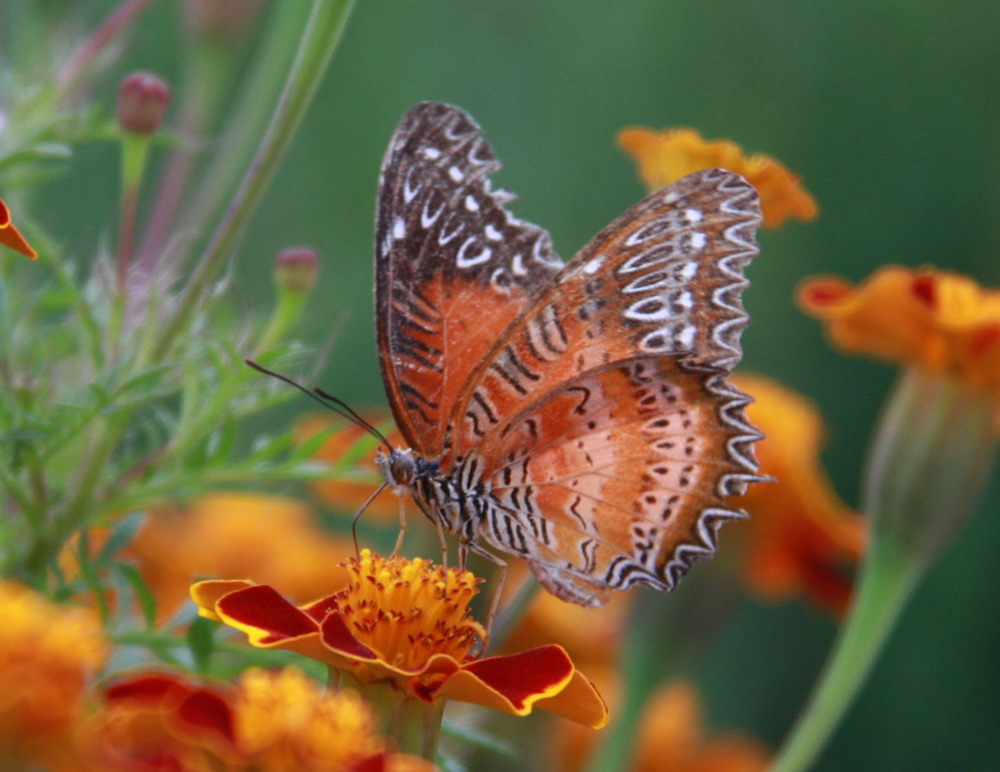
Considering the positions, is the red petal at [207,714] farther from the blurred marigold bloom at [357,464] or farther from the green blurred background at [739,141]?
the green blurred background at [739,141]

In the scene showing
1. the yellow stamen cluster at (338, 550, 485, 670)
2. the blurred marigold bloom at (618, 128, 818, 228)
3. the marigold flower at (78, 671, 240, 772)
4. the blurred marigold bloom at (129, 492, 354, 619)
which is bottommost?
the blurred marigold bloom at (129, 492, 354, 619)

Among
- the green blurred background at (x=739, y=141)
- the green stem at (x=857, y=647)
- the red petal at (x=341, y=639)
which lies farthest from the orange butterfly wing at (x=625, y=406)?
the green blurred background at (x=739, y=141)

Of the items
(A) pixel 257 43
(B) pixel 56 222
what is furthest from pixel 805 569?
(A) pixel 257 43

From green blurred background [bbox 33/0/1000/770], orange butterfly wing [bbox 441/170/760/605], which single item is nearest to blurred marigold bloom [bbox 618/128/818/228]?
orange butterfly wing [bbox 441/170/760/605]

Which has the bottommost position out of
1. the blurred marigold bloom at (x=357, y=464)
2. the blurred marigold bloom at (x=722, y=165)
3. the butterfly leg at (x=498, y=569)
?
the blurred marigold bloom at (x=357, y=464)

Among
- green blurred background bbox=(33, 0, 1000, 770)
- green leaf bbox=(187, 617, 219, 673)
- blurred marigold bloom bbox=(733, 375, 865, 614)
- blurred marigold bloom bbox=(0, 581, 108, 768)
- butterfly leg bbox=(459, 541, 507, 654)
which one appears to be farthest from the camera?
green blurred background bbox=(33, 0, 1000, 770)

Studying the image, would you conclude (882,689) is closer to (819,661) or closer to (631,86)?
(819,661)

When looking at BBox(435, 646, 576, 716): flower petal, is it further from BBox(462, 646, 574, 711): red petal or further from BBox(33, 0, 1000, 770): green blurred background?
BBox(33, 0, 1000, 770): green blurred background
